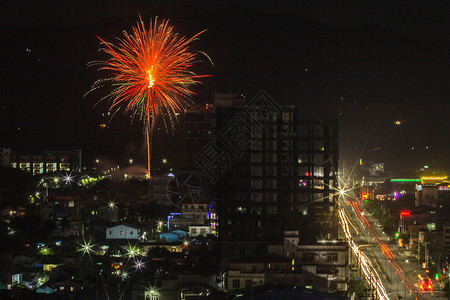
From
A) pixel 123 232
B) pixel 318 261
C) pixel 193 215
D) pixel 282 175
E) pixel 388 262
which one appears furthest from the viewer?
pixel 193 215

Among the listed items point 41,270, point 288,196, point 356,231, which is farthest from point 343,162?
point 41,270

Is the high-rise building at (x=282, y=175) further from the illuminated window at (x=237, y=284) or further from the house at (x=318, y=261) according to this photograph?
the illuminated window at (x=237, y=284)

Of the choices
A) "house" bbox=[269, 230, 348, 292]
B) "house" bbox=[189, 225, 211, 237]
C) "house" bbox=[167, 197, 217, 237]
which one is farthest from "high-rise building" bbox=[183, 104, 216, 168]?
"house" bbox=[269, 230, 348, 292]

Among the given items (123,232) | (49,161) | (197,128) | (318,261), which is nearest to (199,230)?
(123,232)

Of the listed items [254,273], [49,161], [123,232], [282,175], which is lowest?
[254,273]

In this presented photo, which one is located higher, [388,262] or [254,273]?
[254,273]

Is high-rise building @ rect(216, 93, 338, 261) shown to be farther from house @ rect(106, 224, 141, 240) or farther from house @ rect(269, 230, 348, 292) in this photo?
house @ rect(106, 224, 141, 240)

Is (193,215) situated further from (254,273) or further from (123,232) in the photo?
(254,273)

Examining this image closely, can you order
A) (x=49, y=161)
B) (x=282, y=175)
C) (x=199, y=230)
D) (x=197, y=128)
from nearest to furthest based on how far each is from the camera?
(x=282, y=175) → (x=199, y=230) → (x=197, y=128) → (x=49, y=161)

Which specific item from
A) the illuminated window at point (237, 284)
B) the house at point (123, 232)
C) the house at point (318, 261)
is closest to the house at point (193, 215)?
the house at point (123, 232)
